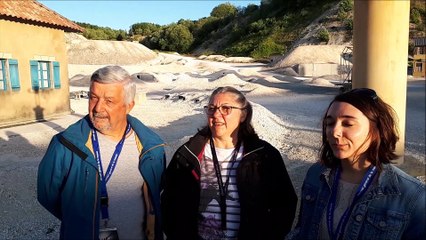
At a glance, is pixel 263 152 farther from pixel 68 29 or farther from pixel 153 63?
pixel 153 63

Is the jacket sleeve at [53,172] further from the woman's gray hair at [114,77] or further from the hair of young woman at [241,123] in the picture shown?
the hair of young woman at [241,123]

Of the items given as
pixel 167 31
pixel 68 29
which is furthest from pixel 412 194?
pixel 167 31

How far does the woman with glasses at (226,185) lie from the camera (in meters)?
2.46

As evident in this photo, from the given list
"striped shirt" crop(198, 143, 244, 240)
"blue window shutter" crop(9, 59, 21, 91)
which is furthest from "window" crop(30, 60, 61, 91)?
"striped shirt" crop(198, 143, 244, 240)

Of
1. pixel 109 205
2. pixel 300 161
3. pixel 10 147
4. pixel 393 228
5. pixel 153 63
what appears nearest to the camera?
pixel 393 228

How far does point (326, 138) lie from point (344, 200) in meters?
Answer: 0.34

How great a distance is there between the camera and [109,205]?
94.3 inches

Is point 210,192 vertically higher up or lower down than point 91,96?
lower down

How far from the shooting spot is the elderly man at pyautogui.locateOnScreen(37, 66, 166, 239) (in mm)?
2287

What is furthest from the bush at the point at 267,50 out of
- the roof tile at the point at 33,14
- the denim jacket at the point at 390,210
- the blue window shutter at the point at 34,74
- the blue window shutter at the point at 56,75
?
the denim jacket at the point at 390,210

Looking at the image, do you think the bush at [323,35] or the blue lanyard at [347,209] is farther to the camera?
the bush at [323,35]

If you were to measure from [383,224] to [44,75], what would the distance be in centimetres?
1464

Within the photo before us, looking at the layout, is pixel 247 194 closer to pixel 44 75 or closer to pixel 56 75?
pixel 44 75

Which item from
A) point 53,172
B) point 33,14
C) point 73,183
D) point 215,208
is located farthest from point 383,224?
point 33,14
